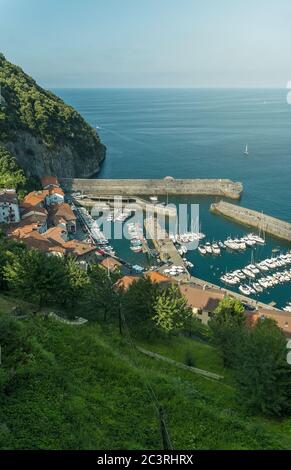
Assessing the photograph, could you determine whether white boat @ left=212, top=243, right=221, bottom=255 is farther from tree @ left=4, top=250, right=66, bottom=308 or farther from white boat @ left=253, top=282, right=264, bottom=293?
tree @ left=4, top=250, right=66, bottom=308

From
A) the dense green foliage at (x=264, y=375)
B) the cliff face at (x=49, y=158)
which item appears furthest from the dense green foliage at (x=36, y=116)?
the dense green foliage at (x=264, y=375)

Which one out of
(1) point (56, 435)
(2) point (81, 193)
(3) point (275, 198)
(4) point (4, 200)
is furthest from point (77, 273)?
(3) point (275, 198)

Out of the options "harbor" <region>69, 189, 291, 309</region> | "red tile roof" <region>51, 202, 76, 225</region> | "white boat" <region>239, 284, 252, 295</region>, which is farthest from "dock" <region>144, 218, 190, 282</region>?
"red tile roof" <region>51, 202, 76, 225</region>

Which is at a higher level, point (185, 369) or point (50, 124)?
point (50, 124)

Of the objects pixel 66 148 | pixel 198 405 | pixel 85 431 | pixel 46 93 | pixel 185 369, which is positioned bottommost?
pixel 185 369

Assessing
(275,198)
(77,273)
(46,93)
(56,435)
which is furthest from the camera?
(46,93)

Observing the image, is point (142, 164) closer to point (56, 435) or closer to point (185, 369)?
point (185, 369)

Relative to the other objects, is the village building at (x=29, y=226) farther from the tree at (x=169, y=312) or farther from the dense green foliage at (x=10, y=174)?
the tree at (x=169, y=312)
